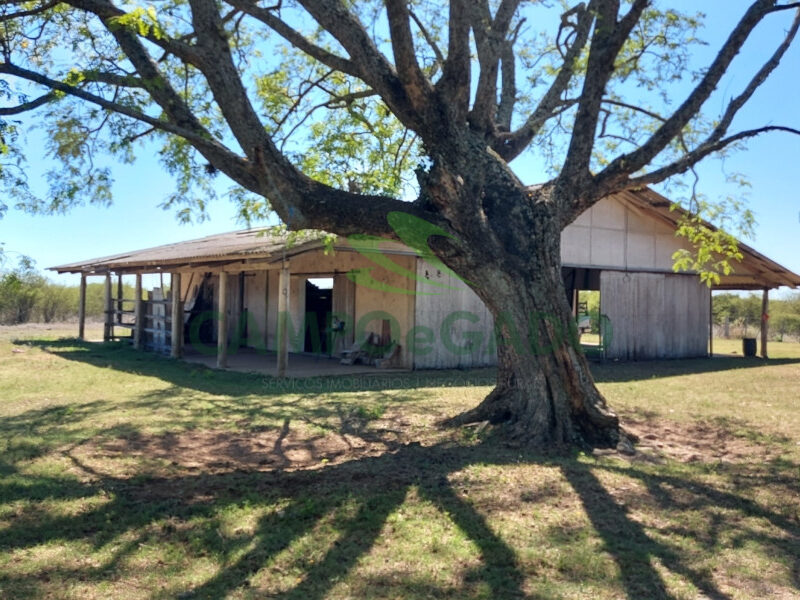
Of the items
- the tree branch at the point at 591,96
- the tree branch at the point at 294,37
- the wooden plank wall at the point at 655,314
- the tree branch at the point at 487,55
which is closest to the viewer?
the tree branch at the point at 591,96

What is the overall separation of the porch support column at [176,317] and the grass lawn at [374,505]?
6491mm

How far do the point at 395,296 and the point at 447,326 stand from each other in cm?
145

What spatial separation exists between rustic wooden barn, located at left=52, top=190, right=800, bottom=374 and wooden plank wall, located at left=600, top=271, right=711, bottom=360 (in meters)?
0.04

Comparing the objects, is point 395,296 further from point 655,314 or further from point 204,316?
point 204,316

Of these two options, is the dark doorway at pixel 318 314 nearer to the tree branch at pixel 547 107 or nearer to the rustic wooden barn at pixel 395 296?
the rustic wooden barn at pixel 395 296

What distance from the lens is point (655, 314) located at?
19531 millimetres

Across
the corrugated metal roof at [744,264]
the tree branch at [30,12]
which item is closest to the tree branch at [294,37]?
the tree branch at [30,12]

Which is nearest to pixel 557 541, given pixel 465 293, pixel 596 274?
pixel 465 293

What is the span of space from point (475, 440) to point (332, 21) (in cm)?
516

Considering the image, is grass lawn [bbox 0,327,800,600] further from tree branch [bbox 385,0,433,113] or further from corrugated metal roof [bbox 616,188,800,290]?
corrugated metal roof [bbox 616,188,800,290]

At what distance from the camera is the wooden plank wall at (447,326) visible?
15.1 meters

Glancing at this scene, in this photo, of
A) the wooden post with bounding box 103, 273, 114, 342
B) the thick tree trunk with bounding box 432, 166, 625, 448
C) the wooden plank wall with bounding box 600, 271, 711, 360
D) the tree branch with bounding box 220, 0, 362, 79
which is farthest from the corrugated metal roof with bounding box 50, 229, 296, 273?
the wooden plank wall with bounding box 600, 271, 711, 360

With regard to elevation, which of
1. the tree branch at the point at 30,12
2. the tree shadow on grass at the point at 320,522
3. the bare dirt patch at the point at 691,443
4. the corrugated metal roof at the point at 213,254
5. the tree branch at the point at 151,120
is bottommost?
the tree shadow on grass at the point at 320,522

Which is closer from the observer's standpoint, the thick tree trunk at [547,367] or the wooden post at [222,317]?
the thick tree trunk at [547,367]
